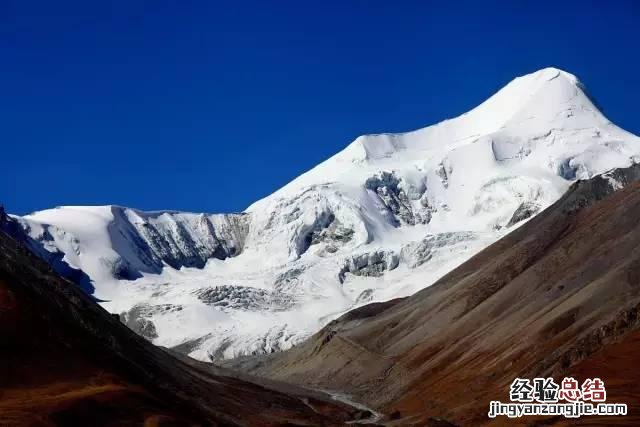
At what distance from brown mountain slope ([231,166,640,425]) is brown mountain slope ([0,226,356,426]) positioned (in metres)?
19.8

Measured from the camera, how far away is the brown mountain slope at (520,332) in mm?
98688

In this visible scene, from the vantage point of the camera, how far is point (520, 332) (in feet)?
431

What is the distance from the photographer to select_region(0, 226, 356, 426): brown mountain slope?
73000 millimetres

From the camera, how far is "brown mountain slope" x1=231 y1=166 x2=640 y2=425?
98688mm

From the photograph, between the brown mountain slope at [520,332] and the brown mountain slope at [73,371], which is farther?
the brown mountain slope at [520,332]

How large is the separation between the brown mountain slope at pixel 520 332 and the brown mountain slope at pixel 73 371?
19.8 meters

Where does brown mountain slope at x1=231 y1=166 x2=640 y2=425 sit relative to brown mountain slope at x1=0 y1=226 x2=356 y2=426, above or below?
above

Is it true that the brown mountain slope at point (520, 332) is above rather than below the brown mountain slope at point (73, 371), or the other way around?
above

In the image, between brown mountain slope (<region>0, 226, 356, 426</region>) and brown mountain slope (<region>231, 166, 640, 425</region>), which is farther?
brown mountain slope (<region>231, 166, 640, 425</region>)

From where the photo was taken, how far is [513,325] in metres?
140

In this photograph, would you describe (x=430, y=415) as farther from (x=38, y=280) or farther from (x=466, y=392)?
(x=38, y=280)

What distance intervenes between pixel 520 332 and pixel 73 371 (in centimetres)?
6632

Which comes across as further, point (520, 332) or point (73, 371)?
point (520, 332)

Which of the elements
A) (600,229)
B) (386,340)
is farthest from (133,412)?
(386,340)
